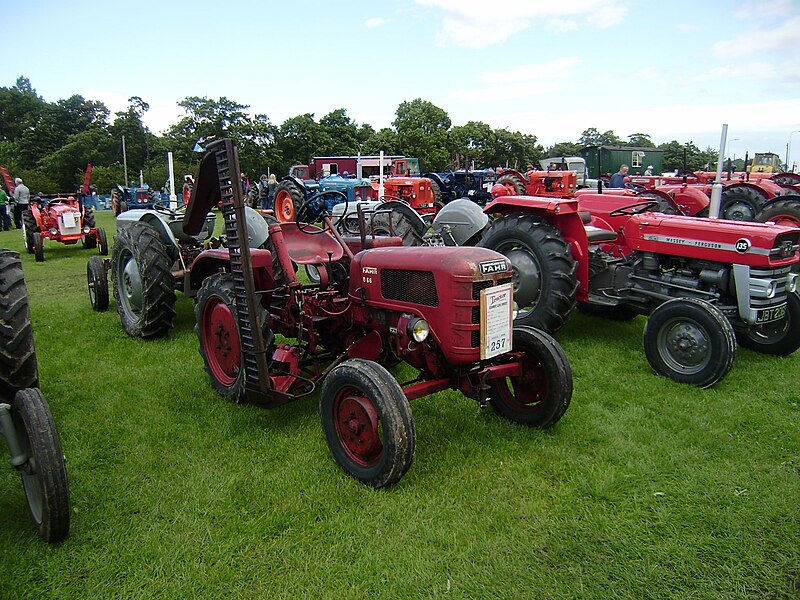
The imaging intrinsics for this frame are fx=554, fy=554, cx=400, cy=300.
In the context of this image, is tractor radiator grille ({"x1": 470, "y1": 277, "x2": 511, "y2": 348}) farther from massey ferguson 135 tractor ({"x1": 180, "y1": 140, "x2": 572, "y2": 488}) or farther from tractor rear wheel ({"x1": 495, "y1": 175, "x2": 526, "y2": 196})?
tractor rear wheel ({"x1": 495, "y1": 175, "x2": 526, "y2": 196})

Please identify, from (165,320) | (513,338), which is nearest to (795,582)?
(513,338)

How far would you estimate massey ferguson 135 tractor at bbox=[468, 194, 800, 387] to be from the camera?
4.41 metres

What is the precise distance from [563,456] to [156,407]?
283 centimetres

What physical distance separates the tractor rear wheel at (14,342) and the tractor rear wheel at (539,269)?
384 centimetres

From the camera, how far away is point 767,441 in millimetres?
3480

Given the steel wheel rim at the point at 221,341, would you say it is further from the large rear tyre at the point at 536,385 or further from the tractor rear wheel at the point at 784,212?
the tractor rear wheel at the point at 784,212

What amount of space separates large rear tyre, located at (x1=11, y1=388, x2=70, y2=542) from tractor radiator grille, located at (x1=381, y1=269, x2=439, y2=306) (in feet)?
6.02

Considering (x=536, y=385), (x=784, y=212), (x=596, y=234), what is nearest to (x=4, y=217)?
(x=596, y=234)

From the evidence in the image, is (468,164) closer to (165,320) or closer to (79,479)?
(165,320)

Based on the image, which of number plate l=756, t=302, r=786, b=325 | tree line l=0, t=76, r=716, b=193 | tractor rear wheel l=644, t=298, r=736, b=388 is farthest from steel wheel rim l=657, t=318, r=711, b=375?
tree line l=0, t=76, r=716, b=193

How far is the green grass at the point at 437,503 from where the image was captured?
2.35m

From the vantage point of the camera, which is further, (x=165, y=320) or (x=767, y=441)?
(x=165, y=320)

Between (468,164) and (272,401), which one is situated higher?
(468,164)

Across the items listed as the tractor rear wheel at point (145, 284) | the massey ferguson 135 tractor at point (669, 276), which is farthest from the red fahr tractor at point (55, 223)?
the massey ferguson 135 tractor at point (669, 276)
